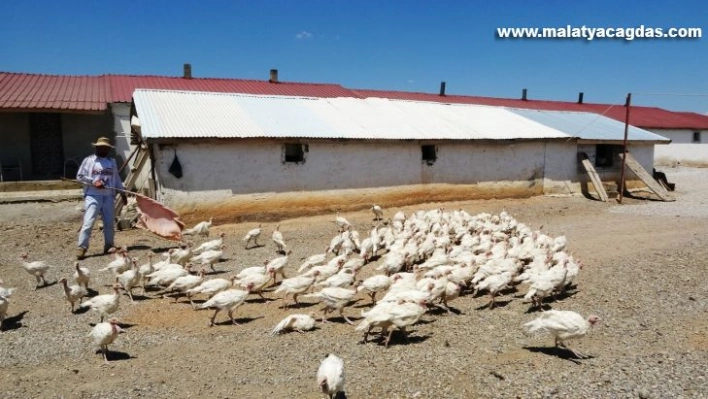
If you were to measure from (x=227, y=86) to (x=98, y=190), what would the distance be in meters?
18.2

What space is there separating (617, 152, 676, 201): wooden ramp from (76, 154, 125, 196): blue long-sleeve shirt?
1965 cm

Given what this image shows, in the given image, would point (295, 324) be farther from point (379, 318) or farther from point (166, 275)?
Result: point (166, 275)

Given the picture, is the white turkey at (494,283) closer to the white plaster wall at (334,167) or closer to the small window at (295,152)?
the white plaster wall at (334,167)

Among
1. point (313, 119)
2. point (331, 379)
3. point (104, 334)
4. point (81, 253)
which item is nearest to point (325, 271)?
point (104, 334)

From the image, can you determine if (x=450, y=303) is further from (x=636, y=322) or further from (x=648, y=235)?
(x=648, y=235)

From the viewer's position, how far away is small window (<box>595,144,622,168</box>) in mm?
23484

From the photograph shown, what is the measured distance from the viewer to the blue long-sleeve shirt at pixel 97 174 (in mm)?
11477

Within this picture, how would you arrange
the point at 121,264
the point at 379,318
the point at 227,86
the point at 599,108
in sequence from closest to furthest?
the point at 379,318
the point at 121,264
the point at 227,86
the point at 599,108

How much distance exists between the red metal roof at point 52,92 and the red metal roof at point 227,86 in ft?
3.54

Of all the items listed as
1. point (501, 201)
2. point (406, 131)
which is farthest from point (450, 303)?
point (501, 201)

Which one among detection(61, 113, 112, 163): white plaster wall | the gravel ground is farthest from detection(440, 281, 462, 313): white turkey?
detection(61, 113, 112, 163): white plaster wall

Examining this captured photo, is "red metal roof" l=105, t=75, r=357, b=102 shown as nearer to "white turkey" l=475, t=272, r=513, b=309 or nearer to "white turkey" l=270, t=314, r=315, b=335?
"white turkey" l=270, t=314, r=315, b=335

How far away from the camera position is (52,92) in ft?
72.5

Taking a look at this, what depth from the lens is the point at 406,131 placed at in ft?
61.5
